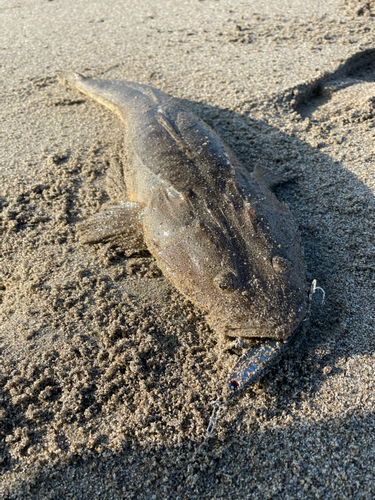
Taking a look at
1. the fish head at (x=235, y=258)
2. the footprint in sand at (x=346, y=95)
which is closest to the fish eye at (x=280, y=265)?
the fish head at (x=235, y=258)

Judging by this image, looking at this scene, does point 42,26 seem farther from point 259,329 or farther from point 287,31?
point 259,329

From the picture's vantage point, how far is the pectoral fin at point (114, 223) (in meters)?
3.15

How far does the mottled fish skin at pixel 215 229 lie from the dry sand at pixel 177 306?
29 cm

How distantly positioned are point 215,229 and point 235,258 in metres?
0.27

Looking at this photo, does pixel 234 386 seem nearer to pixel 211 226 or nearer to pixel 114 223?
pixel 211 226

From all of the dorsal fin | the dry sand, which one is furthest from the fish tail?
the dorsal fin

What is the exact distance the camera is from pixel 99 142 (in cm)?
426

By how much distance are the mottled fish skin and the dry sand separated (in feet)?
0.96

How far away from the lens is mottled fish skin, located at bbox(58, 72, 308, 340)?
2.36 meters

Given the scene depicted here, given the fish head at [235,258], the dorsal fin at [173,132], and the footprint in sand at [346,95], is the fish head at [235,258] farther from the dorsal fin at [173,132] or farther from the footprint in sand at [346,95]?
the footprint in sand at [346,95]

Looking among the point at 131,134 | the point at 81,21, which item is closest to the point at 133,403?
the point at 131,134

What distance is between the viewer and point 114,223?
10.5 feet

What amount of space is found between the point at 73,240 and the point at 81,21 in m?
4.64

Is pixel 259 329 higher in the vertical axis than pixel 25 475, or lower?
higher
